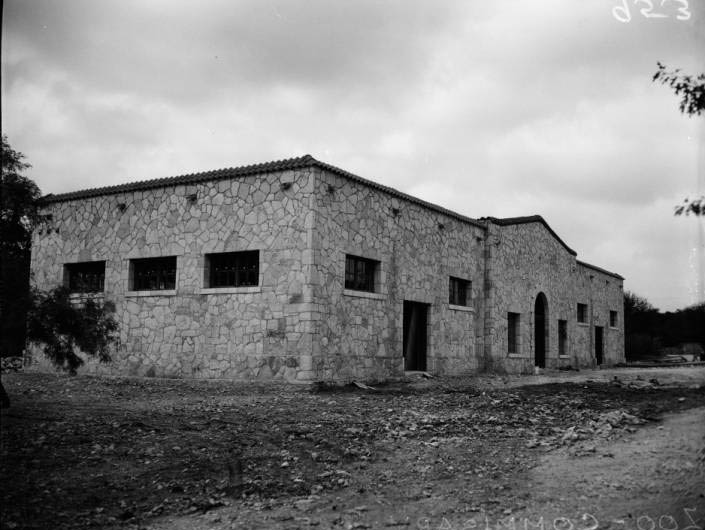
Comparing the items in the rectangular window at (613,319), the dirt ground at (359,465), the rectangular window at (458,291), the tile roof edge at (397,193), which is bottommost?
the dirt ground at (359,465)

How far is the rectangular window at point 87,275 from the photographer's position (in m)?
18.8

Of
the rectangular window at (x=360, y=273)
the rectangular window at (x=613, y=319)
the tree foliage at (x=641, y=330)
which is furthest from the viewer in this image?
the tree foliage at (x=641, y=330)

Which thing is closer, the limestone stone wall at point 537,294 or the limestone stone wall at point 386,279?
the limestone stone wall at point 386,279

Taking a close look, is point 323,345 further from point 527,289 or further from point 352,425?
point 527,289

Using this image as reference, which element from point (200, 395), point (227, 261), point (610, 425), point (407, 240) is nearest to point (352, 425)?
point (610, 425)

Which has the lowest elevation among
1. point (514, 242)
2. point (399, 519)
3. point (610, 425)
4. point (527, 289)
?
point (399, 519)

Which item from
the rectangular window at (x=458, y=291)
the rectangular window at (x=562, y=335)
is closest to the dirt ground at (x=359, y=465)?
the rectangular window at (x=458, y=291)

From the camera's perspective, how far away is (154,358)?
56.0 feet

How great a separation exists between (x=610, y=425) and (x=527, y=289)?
17.3m

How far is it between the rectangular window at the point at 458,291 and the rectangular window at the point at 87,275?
10037 mm

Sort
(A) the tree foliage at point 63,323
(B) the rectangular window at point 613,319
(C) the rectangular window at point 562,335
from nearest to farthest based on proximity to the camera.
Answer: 1. (A) the tree foliage at point 63,323
2. (C) the rectangular window at point 562,335
3. (B) the rectangular window at point 613,319

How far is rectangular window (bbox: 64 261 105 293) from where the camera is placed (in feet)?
61.7

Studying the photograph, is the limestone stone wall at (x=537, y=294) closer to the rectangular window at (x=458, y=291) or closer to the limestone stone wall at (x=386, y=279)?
the limestone stone wall at (x=386, y=279)

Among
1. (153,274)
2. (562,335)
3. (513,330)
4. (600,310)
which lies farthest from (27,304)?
(600,310)
